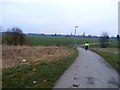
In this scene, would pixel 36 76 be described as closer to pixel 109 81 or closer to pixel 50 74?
pixel 50 74

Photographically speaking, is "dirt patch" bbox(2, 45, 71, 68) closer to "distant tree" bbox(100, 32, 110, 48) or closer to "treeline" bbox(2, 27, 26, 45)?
"treeline" bbox(2, 27, 26, 45)

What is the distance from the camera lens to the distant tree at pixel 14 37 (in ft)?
199

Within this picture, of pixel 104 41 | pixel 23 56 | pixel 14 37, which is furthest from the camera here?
pixel 104 41

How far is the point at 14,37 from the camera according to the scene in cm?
6175

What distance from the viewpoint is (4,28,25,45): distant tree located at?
199 ft

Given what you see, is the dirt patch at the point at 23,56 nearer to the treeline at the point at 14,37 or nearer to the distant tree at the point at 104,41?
the treeline at the point at 14,37

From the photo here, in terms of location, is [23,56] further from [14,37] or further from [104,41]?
[104,41]

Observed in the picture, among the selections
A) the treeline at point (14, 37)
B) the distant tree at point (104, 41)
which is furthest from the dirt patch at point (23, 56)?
the distant tree at point (104, 41)

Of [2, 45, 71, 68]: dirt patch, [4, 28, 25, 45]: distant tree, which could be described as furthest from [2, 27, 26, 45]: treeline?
[2, 45, 71, 68]: dirt patch

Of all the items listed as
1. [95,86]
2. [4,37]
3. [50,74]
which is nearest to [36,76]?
[50,74]

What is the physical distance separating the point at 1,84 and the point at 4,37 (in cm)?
4935

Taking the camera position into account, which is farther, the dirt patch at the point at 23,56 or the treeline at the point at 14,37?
the treeline at the point at 14,37

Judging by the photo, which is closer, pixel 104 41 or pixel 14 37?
pixel 14 37

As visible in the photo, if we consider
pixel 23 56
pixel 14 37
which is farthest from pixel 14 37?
pixel 23 56
